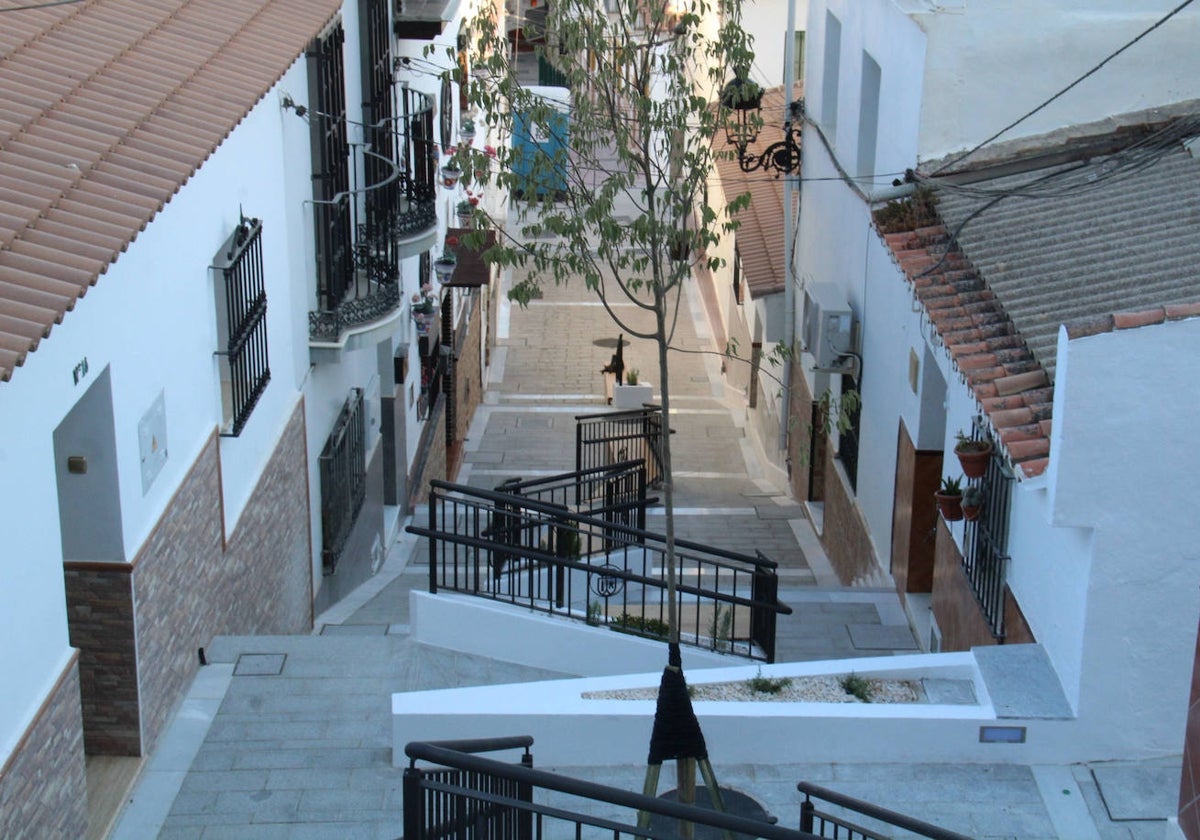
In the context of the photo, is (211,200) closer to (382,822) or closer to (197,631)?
(197,631)

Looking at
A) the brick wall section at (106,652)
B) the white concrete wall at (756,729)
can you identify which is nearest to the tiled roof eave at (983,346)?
the white concrete wall at (756,729)

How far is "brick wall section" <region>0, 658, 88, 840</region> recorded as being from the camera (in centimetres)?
610

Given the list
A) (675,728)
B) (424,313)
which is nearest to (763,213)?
(424,313)

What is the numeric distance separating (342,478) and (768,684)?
6.20m

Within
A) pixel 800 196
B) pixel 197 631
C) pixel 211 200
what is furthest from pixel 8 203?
pixel 800 196

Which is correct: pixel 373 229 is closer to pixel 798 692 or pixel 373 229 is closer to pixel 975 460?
pixel 975 460

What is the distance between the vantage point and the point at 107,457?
298 inches

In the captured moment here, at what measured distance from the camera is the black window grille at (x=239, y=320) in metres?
9.56

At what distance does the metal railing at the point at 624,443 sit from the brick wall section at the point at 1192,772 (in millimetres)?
10314

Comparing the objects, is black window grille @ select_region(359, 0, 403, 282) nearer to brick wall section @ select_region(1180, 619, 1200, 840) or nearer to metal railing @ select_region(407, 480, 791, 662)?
metal railing @ select_region(407, 480, 791, 662)

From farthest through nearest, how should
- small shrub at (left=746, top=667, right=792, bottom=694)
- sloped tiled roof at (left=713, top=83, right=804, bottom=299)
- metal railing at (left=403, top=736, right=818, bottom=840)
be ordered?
sloped tiled roof at (left=713, top=83, right=804, bottom=299), small shrub at (left=746, top=667, right=792, bottom=694), metal railing at (left=403, top=736, right=818, bottom=840)

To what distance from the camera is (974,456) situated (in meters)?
9.28

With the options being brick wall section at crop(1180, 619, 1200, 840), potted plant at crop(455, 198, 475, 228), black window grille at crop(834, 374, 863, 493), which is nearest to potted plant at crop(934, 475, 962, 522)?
brick wall section at crop(1180, 619, 1200, 840)

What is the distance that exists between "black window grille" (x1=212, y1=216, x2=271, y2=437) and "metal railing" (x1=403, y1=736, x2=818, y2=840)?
416 cm
